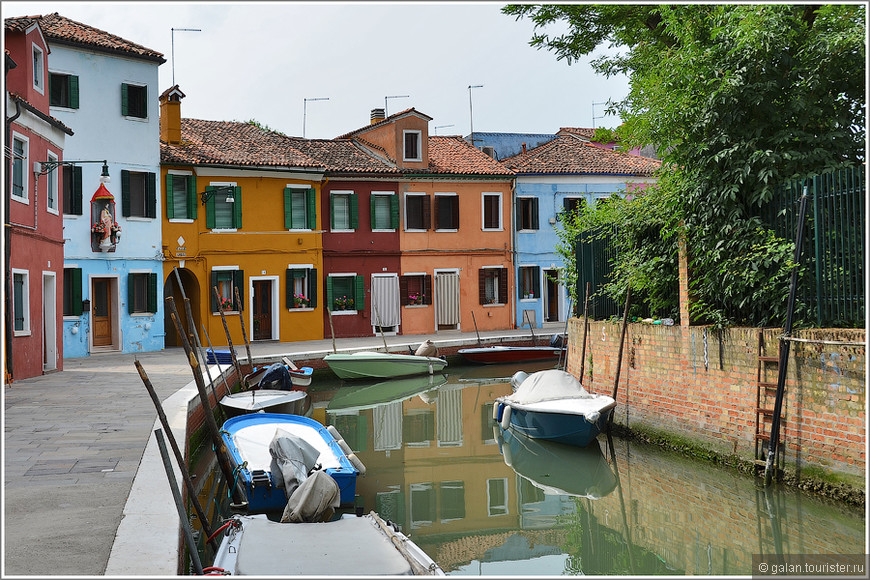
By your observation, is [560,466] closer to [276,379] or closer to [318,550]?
[318,550]

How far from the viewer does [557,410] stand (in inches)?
479

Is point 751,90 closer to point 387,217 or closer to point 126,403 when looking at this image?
point 126,403

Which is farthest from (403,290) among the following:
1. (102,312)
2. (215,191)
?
(102,312)

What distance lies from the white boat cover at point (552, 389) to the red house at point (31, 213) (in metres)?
9.05

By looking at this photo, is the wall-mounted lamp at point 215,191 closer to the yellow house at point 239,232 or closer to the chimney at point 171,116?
the yellow house at point 239,232

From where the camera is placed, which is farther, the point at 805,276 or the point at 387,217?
the point at 387,217

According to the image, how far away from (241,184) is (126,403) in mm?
13382

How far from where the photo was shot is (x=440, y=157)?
29.8 metres

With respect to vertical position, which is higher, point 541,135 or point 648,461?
point 541,135

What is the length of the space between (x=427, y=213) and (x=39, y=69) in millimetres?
13529

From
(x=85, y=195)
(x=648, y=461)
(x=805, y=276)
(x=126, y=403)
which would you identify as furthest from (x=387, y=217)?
(x=805, y=276)

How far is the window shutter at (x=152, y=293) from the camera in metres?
23.3

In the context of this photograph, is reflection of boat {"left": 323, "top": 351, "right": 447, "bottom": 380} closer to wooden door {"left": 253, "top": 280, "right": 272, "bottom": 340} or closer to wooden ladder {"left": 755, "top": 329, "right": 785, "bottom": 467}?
wooden door {"left": 253, "top": 280, "right": 272, "bottom": 340}

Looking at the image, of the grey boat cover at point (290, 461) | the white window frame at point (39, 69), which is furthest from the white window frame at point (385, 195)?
the grey boat cover at point (290, 461)
